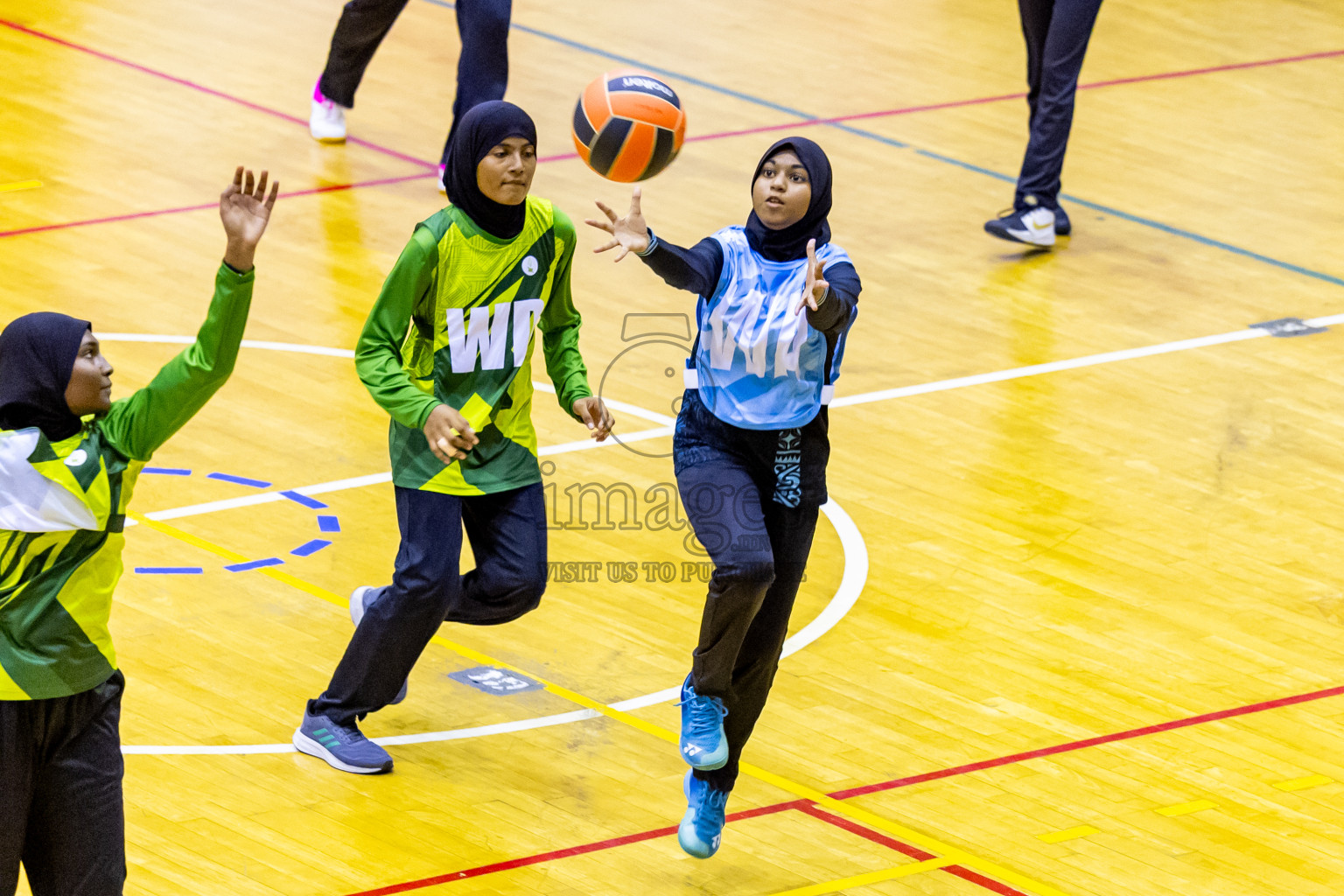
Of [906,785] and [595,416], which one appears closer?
[595,416]

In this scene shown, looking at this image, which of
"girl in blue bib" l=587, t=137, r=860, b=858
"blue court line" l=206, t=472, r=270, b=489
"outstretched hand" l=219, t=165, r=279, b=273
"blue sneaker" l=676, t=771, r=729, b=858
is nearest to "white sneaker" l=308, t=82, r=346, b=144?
"blue court line" l=206, t=472, r=270, b=489

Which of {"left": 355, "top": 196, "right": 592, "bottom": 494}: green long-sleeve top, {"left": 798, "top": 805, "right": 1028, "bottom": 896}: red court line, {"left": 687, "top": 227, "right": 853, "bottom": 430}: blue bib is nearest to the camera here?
{"left": 687, "top": 227, "right": 853, "bottom": 430}: blue bib

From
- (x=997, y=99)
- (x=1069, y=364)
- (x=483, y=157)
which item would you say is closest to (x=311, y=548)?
(x=483, y=157)

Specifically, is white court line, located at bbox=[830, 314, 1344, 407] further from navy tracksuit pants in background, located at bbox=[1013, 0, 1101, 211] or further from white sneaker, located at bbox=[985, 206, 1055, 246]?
navy tracksuit pants in background, located at bbox=[1013, 0, 1101, 211]

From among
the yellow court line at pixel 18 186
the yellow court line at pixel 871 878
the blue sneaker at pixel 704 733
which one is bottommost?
the yellow court line at pixel 18 186

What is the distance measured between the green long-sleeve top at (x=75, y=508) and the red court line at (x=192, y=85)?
8442 mm

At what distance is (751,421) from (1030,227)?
6541mm

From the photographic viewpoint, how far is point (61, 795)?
4.72 meters

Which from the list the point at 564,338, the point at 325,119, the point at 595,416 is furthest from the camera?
the point at 325,119

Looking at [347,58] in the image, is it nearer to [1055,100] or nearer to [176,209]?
[176,209]

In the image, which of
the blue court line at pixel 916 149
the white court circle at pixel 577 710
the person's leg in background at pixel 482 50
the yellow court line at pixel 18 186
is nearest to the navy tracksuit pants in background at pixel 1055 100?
the blue court line at pixel 916 149

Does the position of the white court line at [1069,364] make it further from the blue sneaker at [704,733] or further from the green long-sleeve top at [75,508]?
the green long-sleeve top at [75,508]

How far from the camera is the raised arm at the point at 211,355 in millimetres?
4633

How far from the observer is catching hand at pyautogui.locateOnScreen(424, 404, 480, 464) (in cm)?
577
